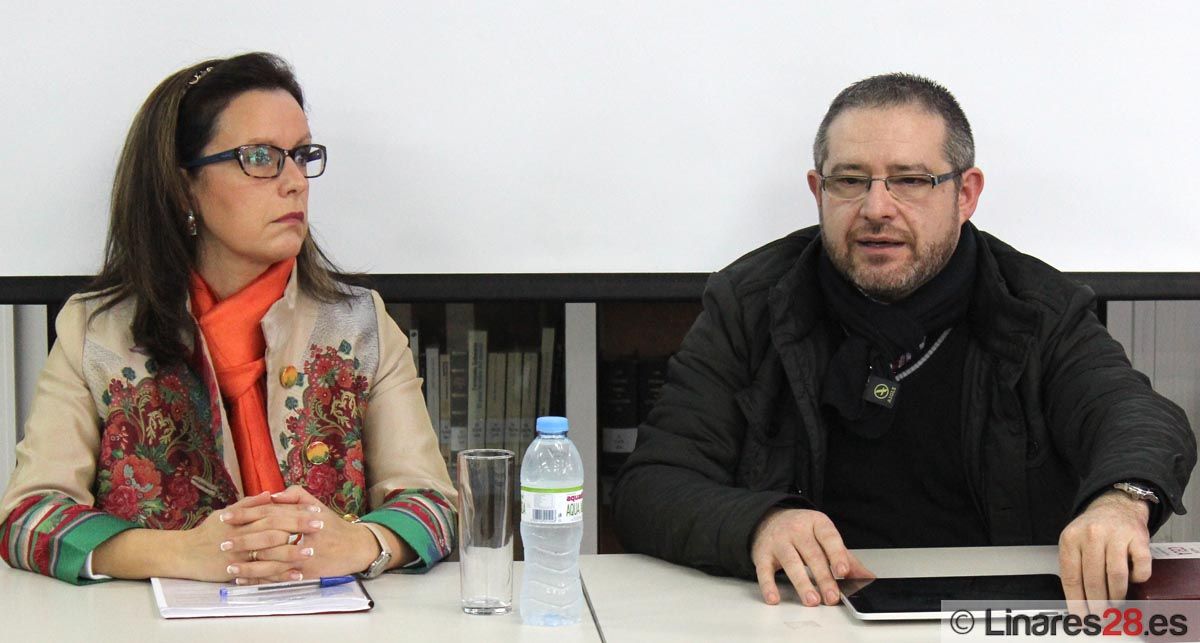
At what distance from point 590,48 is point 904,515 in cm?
100

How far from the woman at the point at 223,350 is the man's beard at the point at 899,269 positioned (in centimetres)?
74

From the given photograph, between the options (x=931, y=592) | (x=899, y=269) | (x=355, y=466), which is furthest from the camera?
(x=899, y=269)

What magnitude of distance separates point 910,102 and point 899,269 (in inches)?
10.8

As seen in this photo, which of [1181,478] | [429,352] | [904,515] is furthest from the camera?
[429,352]

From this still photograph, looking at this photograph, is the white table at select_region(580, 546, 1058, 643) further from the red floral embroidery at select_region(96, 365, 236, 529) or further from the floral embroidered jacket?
the red floral embroidery at select_region(96, 365, 236, 529)

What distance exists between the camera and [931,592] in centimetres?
146

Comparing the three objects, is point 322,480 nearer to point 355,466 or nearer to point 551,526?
point 355,466

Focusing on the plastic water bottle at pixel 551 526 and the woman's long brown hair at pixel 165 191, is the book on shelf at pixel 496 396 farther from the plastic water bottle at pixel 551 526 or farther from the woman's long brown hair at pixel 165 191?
the plastic water bottle at pixel 551 526

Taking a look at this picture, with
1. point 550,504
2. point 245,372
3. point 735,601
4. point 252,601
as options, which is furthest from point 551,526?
point 245,372

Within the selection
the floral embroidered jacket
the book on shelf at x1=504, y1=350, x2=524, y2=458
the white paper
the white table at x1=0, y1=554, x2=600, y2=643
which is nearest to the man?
the white paper

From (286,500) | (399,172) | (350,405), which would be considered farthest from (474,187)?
(286,500)

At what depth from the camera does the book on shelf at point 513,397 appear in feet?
8.51

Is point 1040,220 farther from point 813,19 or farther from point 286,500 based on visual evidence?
point 286,500

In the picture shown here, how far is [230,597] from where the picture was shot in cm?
146
